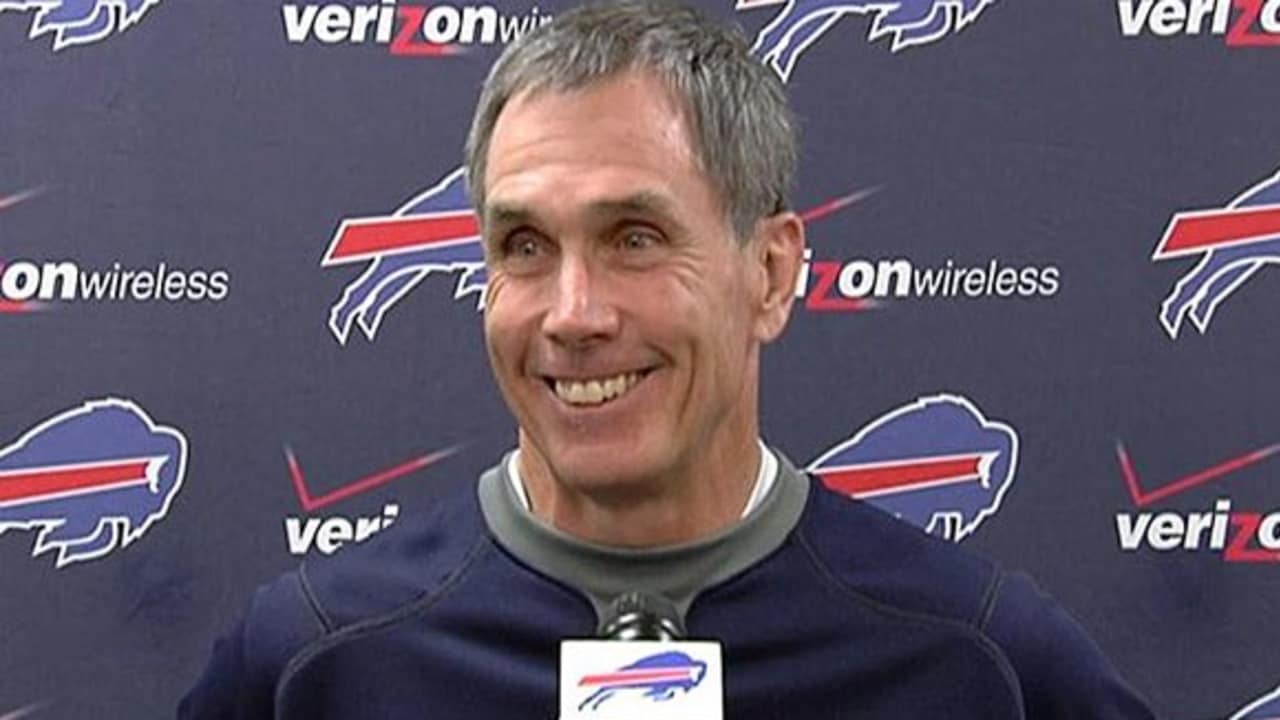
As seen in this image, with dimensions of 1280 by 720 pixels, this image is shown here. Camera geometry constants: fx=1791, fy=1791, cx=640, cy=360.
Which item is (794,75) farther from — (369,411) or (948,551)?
(948,551)

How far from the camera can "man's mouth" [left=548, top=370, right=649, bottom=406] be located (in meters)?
0.97

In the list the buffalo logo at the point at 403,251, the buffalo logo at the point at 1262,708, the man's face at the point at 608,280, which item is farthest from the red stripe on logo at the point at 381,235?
the buffalo logo at the point at 1262,708

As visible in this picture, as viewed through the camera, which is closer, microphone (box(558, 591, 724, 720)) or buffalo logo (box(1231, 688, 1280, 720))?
microphone (box(558, 591, 724, 720))

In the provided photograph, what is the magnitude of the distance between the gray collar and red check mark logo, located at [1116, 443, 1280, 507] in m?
0.81

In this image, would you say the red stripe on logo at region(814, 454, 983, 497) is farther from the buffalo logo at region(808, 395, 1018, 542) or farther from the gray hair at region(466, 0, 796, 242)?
the gray hair at region(466, 0, 796, 242)

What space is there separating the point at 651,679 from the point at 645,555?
16 cm

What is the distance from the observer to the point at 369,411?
182 cm

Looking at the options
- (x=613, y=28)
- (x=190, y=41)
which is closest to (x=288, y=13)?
(x=190, y=41)

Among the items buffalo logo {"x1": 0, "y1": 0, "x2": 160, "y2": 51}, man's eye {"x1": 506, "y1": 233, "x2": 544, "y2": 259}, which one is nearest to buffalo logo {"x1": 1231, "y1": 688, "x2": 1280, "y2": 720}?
man's eye {"x1": 506, "y1": 233, "x2": 544, "y2": 259}

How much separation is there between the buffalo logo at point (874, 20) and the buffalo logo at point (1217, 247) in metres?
0.30

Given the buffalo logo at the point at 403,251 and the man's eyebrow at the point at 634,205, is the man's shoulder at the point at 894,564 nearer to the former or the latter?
the man's eyebrow at the point at 634,205

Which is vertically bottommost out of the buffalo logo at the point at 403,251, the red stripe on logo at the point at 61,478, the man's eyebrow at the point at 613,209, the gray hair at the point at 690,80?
the red stripe on logo at the point at 61,478

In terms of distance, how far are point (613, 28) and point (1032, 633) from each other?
46 cm

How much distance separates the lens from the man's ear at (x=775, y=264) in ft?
3.40
